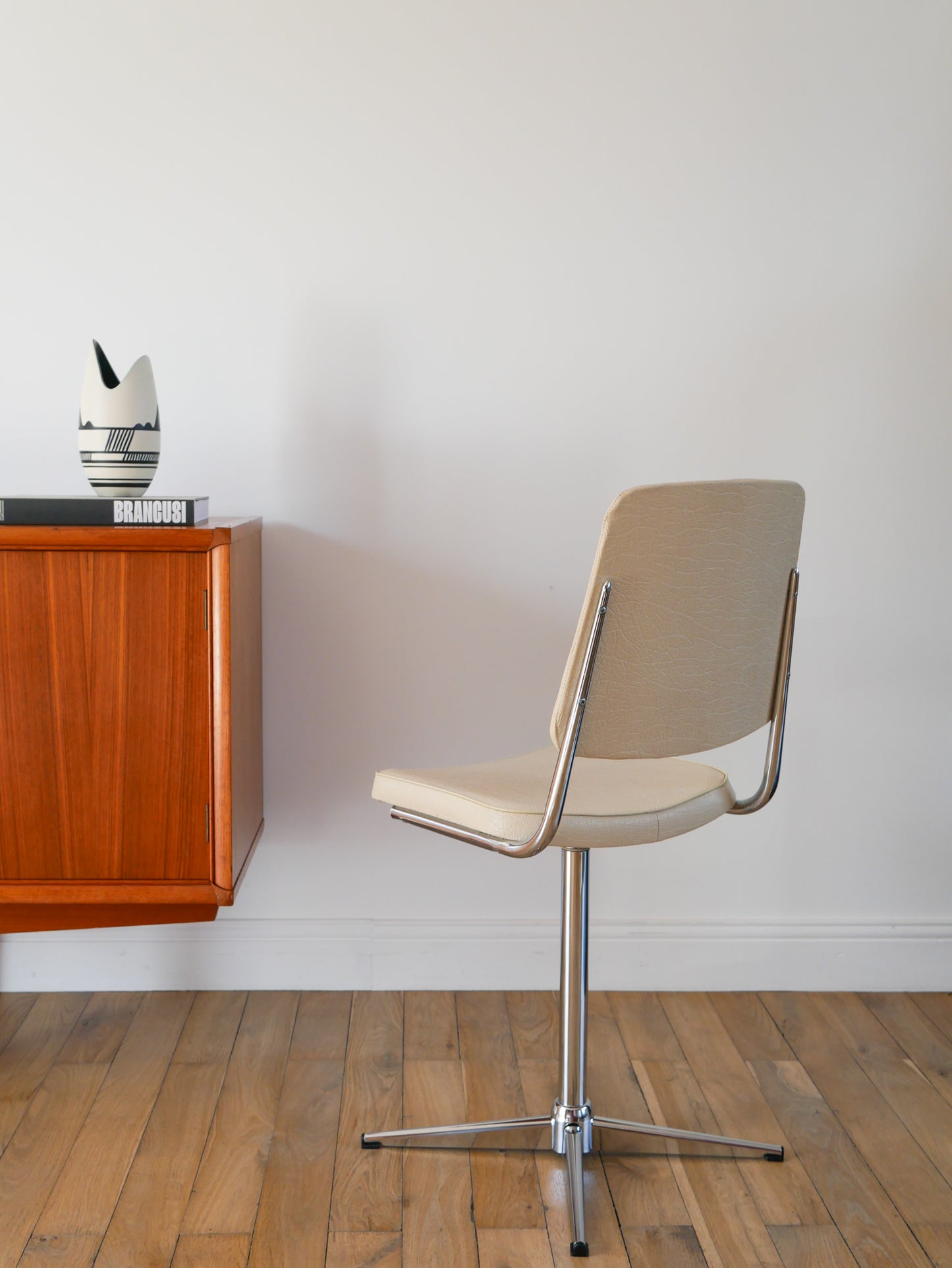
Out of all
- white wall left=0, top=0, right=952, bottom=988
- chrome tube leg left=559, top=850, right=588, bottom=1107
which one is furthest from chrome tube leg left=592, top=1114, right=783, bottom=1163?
white wall left=0, top=0, right=952, bottom=988

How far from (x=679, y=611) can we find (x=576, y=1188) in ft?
2.67

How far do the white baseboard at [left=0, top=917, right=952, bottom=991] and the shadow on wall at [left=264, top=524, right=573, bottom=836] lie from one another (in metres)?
0.26

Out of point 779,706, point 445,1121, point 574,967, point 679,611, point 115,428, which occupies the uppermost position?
point 115,428

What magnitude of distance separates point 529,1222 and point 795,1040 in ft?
2.46

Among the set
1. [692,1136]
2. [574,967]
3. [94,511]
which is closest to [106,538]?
[94,511]

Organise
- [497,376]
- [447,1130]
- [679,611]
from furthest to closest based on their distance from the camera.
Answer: [497,376] → [447,1130] → [679,611]

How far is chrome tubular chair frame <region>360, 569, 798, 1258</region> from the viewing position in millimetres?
1530

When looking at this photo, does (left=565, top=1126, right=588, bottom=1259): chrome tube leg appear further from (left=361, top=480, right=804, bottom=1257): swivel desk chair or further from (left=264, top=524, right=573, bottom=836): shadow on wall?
(left=264, top=524, right=573, bottom=836): shadow on wall

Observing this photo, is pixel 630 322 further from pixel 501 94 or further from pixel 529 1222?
pixel 529 1222

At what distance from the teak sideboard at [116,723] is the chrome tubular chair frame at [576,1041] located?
1.28ft

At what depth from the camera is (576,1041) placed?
5.27ft

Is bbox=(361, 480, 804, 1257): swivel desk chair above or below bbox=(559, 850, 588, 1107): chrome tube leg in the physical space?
above

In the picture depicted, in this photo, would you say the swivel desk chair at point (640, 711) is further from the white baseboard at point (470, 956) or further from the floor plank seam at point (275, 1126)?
the white baseboard at point (470, 956)

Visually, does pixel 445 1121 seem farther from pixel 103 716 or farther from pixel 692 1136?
pixel 103 716
